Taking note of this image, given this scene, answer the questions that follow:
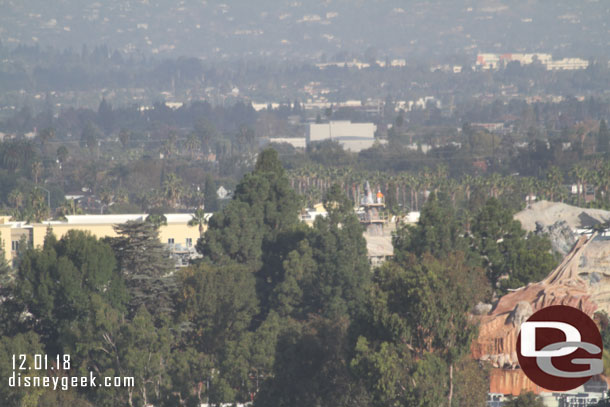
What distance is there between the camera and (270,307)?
141 ft

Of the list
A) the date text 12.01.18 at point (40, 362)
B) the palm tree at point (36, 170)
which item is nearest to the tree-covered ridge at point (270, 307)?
the date text 12.01.18 at point (40, 362)

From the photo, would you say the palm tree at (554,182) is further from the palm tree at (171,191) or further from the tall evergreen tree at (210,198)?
the palm tree at (171,191)

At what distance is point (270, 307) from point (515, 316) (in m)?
11.3

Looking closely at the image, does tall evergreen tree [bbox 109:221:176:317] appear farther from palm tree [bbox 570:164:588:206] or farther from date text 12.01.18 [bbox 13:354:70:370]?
palm tree [bbox 570:164:588:206]

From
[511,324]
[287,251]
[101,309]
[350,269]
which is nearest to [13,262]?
[287,251]

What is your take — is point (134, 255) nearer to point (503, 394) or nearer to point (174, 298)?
point (174, 298)

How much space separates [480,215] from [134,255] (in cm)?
971

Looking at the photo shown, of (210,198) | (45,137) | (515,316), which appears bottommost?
(515,316)

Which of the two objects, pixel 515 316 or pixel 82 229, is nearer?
pixel 515 316

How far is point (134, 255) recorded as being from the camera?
4094cm

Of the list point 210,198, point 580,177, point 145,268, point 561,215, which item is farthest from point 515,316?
point 210,198

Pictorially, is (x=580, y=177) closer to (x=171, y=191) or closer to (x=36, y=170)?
(x=171, y=191)

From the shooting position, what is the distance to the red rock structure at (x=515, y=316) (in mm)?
32625

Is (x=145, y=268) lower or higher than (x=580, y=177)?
lower
